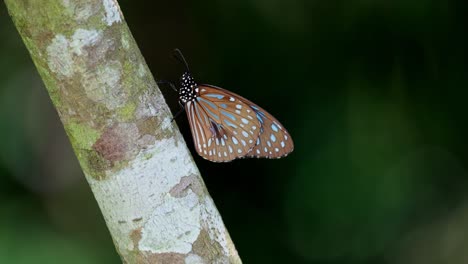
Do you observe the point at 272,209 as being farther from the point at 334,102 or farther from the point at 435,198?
the point at 435,198

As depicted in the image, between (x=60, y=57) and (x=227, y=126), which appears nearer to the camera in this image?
(x=60, y=57)

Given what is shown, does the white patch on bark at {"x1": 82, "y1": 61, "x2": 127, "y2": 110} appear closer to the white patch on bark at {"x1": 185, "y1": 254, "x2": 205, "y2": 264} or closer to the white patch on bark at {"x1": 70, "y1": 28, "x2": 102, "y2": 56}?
the white patch on bark at {"x1": 70, "y1": 28, "x2": 102, "y2": 56}

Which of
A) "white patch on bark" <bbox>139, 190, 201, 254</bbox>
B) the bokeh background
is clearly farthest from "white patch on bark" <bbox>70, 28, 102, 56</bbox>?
the bokeh background

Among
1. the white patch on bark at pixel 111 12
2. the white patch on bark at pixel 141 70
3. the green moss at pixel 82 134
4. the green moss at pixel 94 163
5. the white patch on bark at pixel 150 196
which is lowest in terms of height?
the white patch on bark at pixel 150 196

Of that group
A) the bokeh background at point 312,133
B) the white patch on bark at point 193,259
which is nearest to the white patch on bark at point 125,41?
the white patch on bark at point 193,259

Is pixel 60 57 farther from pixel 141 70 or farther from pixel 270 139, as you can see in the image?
pixel 270 139

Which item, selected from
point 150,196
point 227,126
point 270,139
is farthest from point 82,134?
point 270,139

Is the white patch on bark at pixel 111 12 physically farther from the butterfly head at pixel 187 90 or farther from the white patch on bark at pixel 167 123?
the butterfly head at pixel 187 90
